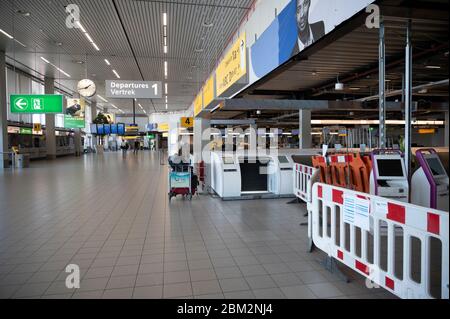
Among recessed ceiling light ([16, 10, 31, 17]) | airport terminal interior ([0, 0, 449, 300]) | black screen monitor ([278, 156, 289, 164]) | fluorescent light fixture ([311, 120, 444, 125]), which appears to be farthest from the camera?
fluorescent light fixture ([311, 120, 444, 125])

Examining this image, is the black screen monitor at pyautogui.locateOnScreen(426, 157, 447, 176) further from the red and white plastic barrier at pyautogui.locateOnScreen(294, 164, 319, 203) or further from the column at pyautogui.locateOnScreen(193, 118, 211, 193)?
the column at pyautogui.locateOnScreen(193, 118, 211, 193)

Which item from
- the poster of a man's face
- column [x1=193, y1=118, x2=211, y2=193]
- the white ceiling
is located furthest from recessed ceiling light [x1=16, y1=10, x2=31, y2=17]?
the poster of a man's face

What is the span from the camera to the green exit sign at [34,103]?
42.6 ft

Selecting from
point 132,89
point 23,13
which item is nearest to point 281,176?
point 132,89

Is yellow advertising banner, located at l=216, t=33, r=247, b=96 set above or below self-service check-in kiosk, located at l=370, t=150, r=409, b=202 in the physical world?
above

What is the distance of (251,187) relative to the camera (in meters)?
7.86

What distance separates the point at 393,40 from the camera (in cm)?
564

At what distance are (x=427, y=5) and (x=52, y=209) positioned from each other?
6.82 m

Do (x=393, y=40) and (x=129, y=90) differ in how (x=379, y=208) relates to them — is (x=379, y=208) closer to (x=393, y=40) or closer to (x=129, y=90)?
(x=393, y=40)

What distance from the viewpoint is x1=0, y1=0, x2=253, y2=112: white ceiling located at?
920 cm

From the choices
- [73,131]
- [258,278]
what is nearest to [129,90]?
[258,278]

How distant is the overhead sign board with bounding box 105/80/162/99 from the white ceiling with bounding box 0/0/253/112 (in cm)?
175

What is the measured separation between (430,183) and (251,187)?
162 inches

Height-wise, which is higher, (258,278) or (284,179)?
(284,179)
